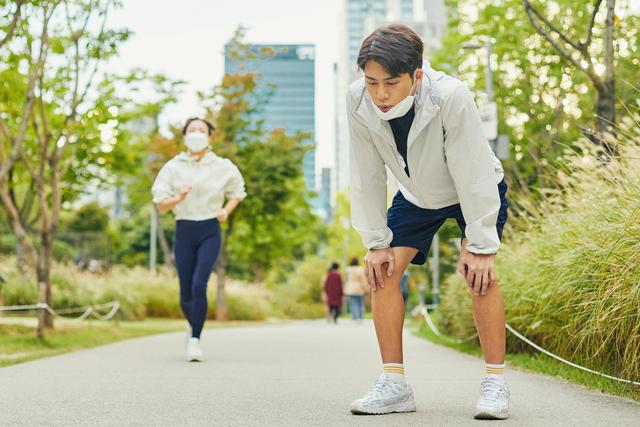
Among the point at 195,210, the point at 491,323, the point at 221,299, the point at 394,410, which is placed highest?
the point at 195,210

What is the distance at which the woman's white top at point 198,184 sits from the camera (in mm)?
8125

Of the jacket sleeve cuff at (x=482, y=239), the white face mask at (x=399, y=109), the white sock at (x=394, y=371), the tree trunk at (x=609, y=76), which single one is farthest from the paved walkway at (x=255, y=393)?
the tree trunk at (x=609, y=76)

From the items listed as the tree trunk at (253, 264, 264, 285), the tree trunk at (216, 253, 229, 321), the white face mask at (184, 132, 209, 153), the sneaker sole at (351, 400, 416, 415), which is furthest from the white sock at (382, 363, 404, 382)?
the tree trunk at (253, 264, 264, 285)

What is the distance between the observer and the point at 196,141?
8.16 m

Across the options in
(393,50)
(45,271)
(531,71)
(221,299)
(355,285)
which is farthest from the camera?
(221,299)

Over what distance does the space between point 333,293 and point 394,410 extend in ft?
67.7

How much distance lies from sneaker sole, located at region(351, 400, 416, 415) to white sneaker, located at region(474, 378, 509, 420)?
0.37 meters

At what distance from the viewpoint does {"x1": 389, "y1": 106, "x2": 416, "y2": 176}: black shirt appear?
414 centimetres

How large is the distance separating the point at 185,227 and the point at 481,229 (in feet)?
14.2

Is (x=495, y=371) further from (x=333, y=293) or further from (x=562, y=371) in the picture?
(x=333, y=293)

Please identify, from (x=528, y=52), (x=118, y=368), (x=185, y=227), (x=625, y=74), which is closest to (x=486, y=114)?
(x=625, y=74)

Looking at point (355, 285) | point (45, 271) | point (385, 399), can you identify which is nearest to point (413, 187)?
point (385, 399)

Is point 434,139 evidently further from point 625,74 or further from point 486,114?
point 625,74

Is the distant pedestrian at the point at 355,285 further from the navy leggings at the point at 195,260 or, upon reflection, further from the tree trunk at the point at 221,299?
the navy leggings at the point at 195,260
